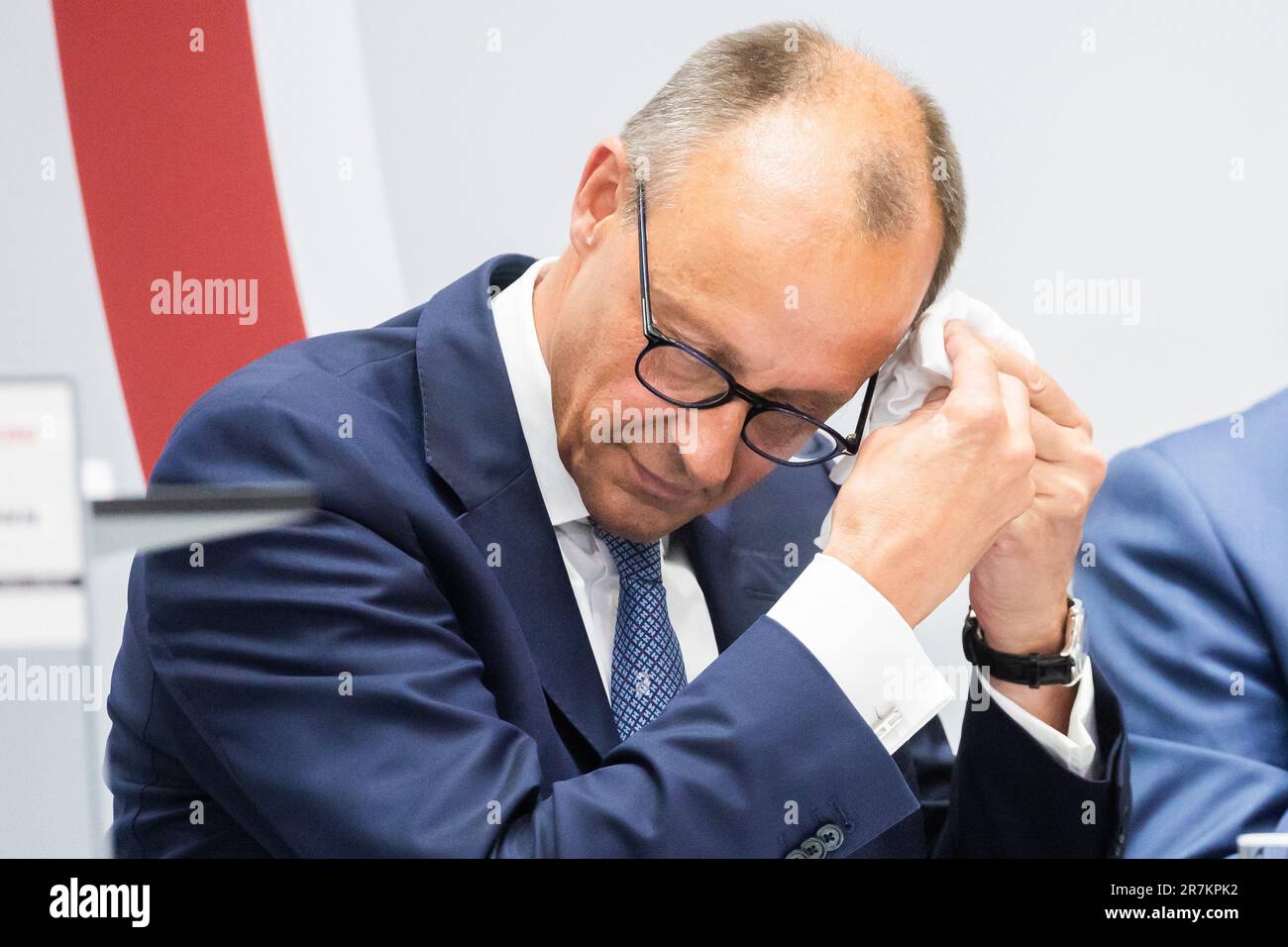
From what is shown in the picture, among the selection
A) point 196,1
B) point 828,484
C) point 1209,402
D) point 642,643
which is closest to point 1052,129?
point 1209,402

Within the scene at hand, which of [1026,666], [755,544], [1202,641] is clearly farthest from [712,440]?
[1202,641]

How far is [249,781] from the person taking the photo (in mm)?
1101

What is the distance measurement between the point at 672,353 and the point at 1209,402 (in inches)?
32.2

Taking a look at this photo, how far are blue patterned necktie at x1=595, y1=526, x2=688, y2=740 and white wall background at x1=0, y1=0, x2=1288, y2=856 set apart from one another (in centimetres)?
47

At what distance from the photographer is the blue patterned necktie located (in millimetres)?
1294

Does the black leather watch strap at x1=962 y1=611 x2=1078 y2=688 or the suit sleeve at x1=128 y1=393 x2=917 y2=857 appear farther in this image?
the black leather watch strap at x1=962 y1=611 x2=1078 y2=688

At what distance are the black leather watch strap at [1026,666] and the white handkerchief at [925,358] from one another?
237 mm

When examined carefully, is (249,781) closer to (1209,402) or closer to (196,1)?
(196,1)

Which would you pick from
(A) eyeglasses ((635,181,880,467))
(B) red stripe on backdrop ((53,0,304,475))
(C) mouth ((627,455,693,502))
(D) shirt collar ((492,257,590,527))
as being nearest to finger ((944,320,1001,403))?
(A) eyeglasses ((635,181,880,467))

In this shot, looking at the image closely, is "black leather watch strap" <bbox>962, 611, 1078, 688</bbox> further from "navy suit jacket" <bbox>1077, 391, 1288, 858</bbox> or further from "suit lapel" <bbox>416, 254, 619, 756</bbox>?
"suit lapel" <bbox>416, 254, 619, 756</bbox>

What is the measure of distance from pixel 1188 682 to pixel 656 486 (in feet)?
1.88

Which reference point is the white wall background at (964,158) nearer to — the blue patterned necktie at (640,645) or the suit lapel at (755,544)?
the suit lapel at (755,544)

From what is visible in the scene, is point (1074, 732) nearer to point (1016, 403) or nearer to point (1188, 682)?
point (1188, 682)

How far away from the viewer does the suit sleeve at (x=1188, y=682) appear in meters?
1.31
